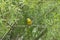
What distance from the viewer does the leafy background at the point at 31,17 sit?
6.20 ft

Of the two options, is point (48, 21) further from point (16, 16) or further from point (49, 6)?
point (16, 16)

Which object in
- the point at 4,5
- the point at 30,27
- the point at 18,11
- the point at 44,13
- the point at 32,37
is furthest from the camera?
the point at 32,37

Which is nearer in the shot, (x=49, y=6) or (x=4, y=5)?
(x=4, y=5)

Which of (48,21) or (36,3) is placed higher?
(36,3)

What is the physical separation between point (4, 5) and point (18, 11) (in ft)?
0.62

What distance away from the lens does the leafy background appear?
189 centimetres

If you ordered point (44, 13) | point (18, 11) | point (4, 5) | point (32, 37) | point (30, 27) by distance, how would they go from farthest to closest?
point (32, 37) < point (30, 27) < point (44, 13) < point (18, 11) < point (4, 5)

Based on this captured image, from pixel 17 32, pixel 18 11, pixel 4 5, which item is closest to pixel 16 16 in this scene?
pixel 18 11

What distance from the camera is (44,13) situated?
207cm

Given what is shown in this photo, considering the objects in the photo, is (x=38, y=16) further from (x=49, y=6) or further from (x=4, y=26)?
(x=4, y=26)

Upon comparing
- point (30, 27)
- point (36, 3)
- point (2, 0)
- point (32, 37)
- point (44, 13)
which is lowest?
point (32, 37)

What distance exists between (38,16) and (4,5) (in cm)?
47

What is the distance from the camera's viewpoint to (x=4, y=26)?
1.93 m

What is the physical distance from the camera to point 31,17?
214 cm
